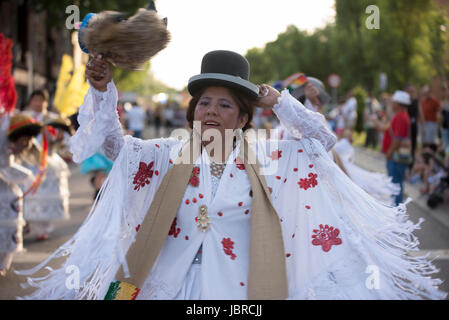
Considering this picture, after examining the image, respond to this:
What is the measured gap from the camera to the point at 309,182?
3072mm

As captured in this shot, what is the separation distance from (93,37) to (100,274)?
113cm

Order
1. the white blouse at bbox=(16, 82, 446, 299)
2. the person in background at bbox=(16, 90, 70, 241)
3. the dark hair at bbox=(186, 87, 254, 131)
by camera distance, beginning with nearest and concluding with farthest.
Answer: the white blouse at bbox=(16, 82, 446, 299) → the dark hair at bbox=(186, 87, 254, 131) → the person in background at bbox=(16, 90, 70, 241)

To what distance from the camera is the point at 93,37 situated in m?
2.44

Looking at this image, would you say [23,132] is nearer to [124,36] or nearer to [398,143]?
[124,36]

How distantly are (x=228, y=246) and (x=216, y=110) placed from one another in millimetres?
739

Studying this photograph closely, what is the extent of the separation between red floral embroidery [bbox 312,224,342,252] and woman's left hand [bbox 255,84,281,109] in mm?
739

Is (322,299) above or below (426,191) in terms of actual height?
above

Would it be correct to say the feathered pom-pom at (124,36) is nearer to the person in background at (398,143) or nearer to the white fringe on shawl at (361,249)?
the white fringe on shawl at (361,249)

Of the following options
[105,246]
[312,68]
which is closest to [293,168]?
[105,246]

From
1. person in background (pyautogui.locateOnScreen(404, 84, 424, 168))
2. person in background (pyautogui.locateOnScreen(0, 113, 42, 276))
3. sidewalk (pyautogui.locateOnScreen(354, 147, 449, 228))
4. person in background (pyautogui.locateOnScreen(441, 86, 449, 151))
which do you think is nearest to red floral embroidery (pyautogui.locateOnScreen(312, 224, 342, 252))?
person in background (pyautogui.locateOnScreen(0, 113, 42, 276))

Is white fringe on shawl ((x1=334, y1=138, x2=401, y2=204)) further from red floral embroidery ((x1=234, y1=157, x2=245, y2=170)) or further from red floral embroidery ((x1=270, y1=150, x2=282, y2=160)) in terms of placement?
red floral embroidery ((x1=234, y1=157, x2=245, y2=170))

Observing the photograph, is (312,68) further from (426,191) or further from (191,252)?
(191,252)

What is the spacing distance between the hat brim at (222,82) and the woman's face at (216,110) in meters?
0.05

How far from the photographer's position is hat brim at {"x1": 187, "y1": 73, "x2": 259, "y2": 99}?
9.73 ft
